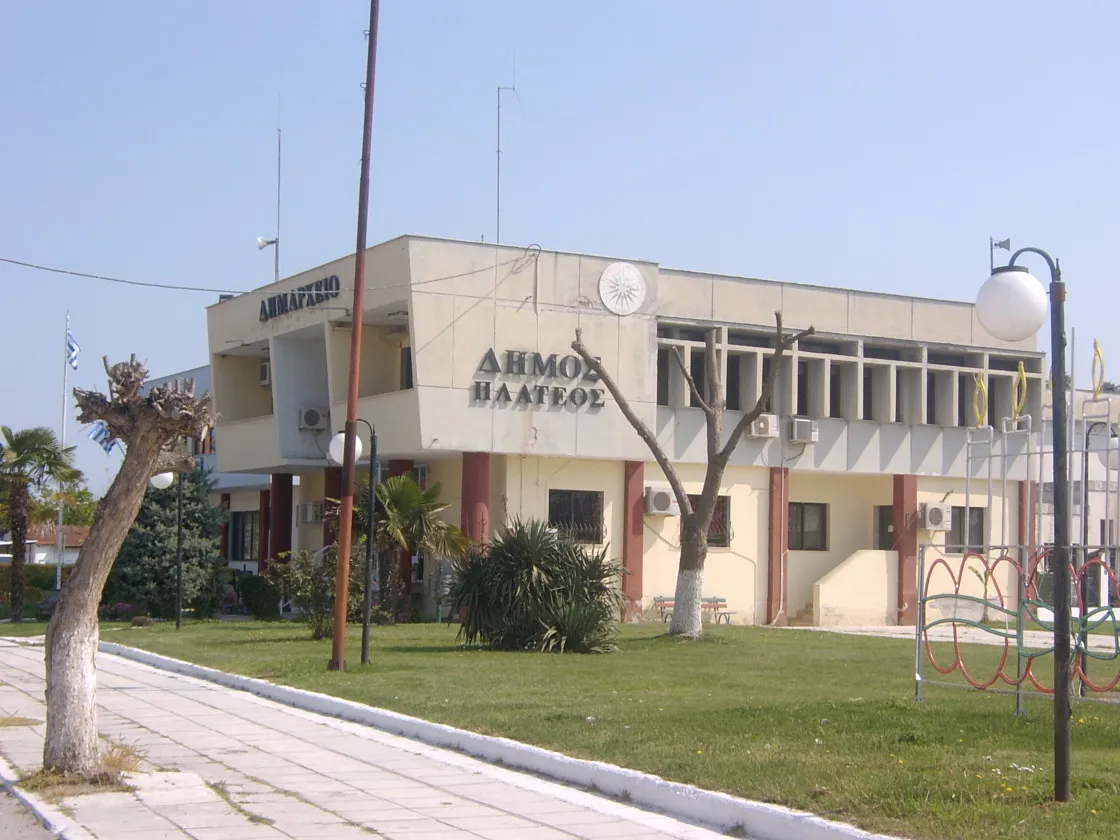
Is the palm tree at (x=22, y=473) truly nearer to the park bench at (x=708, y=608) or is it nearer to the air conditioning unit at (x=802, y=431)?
the park bench at (x=708, y=608)

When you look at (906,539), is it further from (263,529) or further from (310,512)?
(263,529)

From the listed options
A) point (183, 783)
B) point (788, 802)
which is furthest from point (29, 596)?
point (788, 802)

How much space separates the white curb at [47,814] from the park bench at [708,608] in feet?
77.5

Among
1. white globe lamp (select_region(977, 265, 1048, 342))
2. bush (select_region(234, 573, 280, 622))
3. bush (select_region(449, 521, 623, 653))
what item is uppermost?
white globe lamp (select_region(977, 265, 1048, 342))

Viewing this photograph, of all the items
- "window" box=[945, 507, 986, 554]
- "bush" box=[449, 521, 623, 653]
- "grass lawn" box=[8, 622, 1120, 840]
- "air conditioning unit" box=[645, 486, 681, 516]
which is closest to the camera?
"grass lawn" box=[8, 622, 1120, 840]

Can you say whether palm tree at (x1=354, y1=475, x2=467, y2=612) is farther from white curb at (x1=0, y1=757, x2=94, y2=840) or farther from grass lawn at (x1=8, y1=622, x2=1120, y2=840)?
white curb at (x1=0, y1=757, x2=94, y2=840)

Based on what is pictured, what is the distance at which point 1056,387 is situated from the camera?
969cm

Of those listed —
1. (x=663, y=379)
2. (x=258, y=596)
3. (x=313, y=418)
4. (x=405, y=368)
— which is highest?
(x=405, y=368)

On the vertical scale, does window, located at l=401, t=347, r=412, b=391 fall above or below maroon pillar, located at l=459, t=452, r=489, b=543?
above

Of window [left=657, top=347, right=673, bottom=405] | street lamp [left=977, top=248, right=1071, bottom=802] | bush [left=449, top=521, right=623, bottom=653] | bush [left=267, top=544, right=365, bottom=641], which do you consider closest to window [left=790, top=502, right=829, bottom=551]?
window [left=657, top=347, right=673, bottom=405]

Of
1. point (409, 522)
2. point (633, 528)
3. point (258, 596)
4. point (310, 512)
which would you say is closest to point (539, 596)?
point (409, 522)

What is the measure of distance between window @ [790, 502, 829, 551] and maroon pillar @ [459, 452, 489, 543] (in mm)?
9646

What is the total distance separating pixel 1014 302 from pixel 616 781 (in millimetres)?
4786

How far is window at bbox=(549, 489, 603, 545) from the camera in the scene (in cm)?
3359
